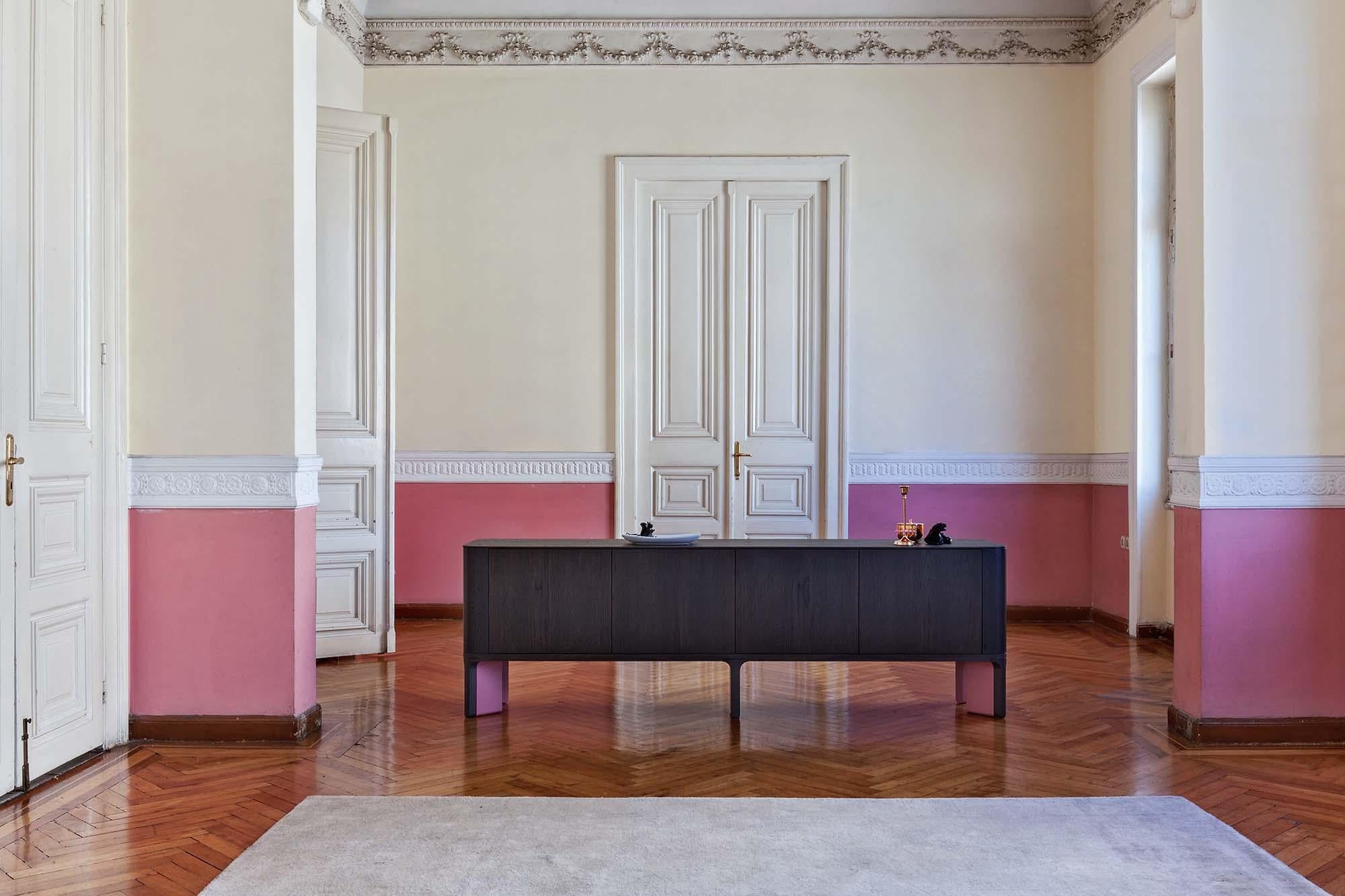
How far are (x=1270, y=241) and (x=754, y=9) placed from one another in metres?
4.06

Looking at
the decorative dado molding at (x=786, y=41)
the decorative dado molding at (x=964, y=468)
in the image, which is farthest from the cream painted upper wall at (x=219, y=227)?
the decorative dado molding at (x=964, y=468)

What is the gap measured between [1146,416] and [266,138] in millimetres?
5124

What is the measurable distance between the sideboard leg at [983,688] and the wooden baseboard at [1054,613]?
2.59 m

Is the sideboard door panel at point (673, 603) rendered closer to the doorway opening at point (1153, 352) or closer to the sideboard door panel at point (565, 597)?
the sideboard door panel at point (565, 597)

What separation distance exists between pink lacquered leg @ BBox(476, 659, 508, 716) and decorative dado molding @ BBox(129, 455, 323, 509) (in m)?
1.08

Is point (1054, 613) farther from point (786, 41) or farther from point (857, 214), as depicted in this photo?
point (786, 41)

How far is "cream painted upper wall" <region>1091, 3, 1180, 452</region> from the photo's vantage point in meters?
6.53

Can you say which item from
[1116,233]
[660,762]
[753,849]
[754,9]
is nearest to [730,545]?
[660,762]

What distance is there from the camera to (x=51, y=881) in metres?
2.81

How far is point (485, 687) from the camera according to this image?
4.57 metres

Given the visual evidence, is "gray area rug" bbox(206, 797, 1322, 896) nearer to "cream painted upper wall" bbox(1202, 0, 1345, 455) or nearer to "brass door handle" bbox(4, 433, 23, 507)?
"brass door handle" bbox(4, 433, 23, 507)

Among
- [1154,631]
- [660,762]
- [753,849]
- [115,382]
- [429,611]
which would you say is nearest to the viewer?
[753,849]

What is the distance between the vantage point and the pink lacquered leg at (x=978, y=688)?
454cm

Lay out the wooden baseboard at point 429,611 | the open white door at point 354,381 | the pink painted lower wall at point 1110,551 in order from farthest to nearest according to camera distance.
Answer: the wooden baseboard at point 429,611
the pink painted lower wall at point 1110,551
the open white door at point 354,381
